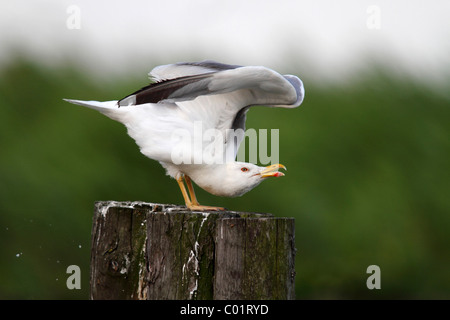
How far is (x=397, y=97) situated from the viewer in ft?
21.7

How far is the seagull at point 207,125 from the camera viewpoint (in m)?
4.09

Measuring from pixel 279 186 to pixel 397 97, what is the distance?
150cm

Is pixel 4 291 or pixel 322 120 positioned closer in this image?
pixel 4 291

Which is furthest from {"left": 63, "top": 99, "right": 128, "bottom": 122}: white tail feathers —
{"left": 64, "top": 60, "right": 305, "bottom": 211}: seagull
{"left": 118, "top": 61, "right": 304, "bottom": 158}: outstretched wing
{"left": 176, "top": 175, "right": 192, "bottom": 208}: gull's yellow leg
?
{"left": 176, "top": 175, "right": 192, "bottom": 208}: gull's yellow leg

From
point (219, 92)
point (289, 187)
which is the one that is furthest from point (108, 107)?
point (289, 187)

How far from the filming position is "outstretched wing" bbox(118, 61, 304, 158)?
3781mm

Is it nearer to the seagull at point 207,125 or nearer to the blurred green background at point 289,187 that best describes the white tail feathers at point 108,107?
the seagull at point 207,125

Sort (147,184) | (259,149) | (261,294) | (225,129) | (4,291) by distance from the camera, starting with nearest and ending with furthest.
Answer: (261,294) < (225,129) < (259,149) < (4,291) < (147,184)

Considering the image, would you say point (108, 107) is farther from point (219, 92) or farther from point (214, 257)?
point (214, 257)

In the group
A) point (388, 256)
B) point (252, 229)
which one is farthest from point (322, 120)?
point (252, 229)

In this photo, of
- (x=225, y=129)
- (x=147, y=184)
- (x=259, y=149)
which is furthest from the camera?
(x=147, y=184)

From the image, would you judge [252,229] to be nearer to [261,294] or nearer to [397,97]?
[261,294]

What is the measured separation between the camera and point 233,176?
414 cm

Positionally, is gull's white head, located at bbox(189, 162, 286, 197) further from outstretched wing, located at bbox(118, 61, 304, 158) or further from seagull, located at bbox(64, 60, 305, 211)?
outstretched wing, located at bbox(118, 61, 304, 158)
